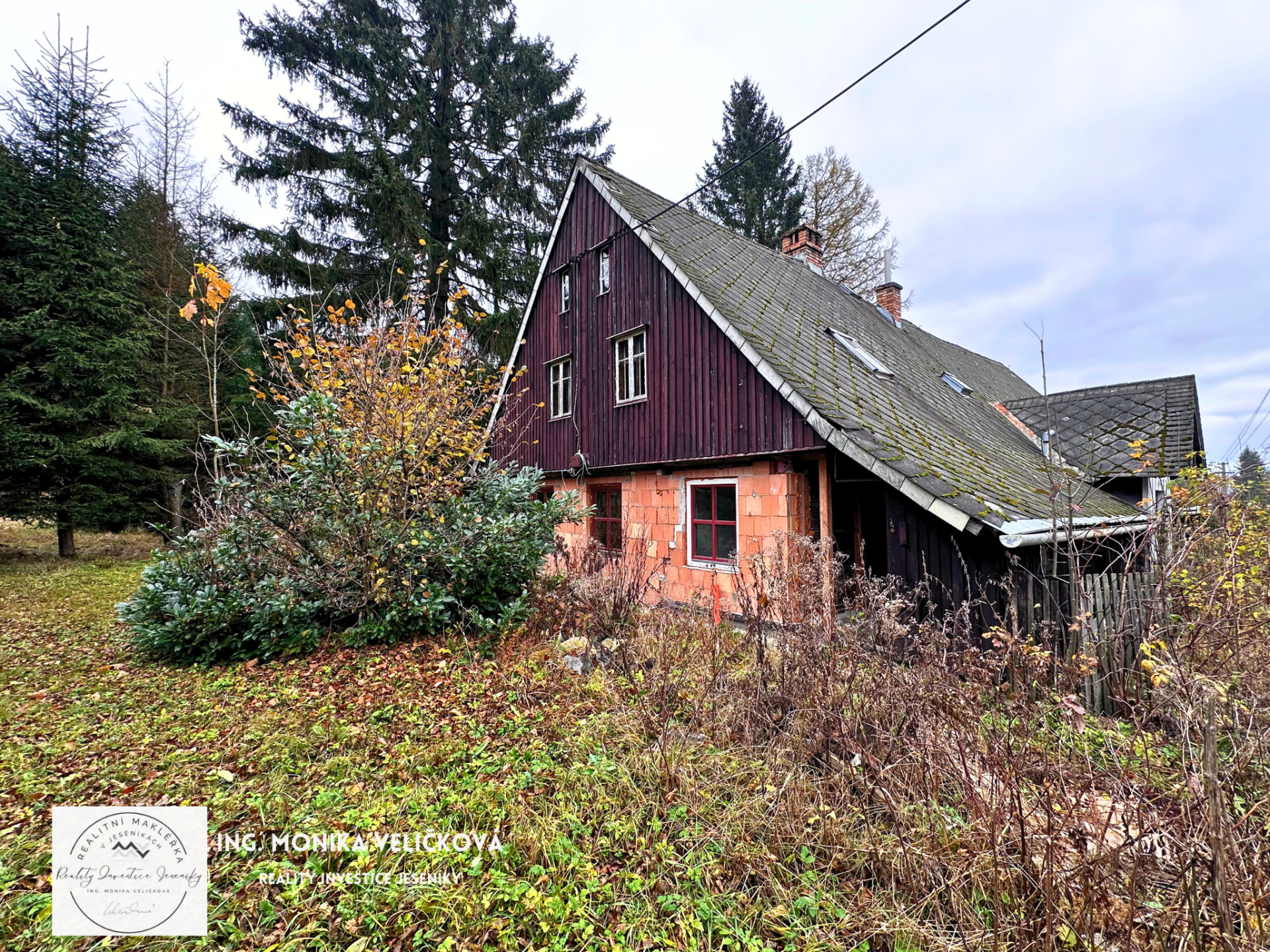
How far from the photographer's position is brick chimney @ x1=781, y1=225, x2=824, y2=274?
509 inches

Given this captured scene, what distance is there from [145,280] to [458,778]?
1706cm

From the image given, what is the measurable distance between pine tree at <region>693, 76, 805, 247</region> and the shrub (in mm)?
17014

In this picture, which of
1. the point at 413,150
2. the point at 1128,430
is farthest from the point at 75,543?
the point at 1128,430

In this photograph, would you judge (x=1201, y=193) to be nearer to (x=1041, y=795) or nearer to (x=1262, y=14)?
(x=1262, y=14)

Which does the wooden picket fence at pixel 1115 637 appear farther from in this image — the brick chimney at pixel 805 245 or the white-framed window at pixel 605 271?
the brick chimney at pixel 805 245

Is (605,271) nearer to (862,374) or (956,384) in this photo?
(862,374)

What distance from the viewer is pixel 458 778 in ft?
9.38

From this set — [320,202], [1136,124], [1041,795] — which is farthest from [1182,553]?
[320,202]

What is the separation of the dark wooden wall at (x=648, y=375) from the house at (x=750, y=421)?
0.12 feet

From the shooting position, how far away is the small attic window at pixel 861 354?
26.9 ft

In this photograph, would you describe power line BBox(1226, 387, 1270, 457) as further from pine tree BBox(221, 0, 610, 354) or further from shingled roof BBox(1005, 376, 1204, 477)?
pine tree BBox(221, 0, 610, 354)

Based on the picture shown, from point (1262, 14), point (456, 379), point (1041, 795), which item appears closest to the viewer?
point (1041, 795)

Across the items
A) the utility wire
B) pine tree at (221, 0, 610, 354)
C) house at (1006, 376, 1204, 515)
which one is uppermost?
pine tree at (221, 0, 610, 354)

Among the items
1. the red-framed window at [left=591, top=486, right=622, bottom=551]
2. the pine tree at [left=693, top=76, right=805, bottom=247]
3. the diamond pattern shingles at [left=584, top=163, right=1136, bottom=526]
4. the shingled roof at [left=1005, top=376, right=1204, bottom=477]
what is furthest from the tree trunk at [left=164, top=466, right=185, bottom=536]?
the pine tree at [left=693, top=76, right=805, bottom=247]
